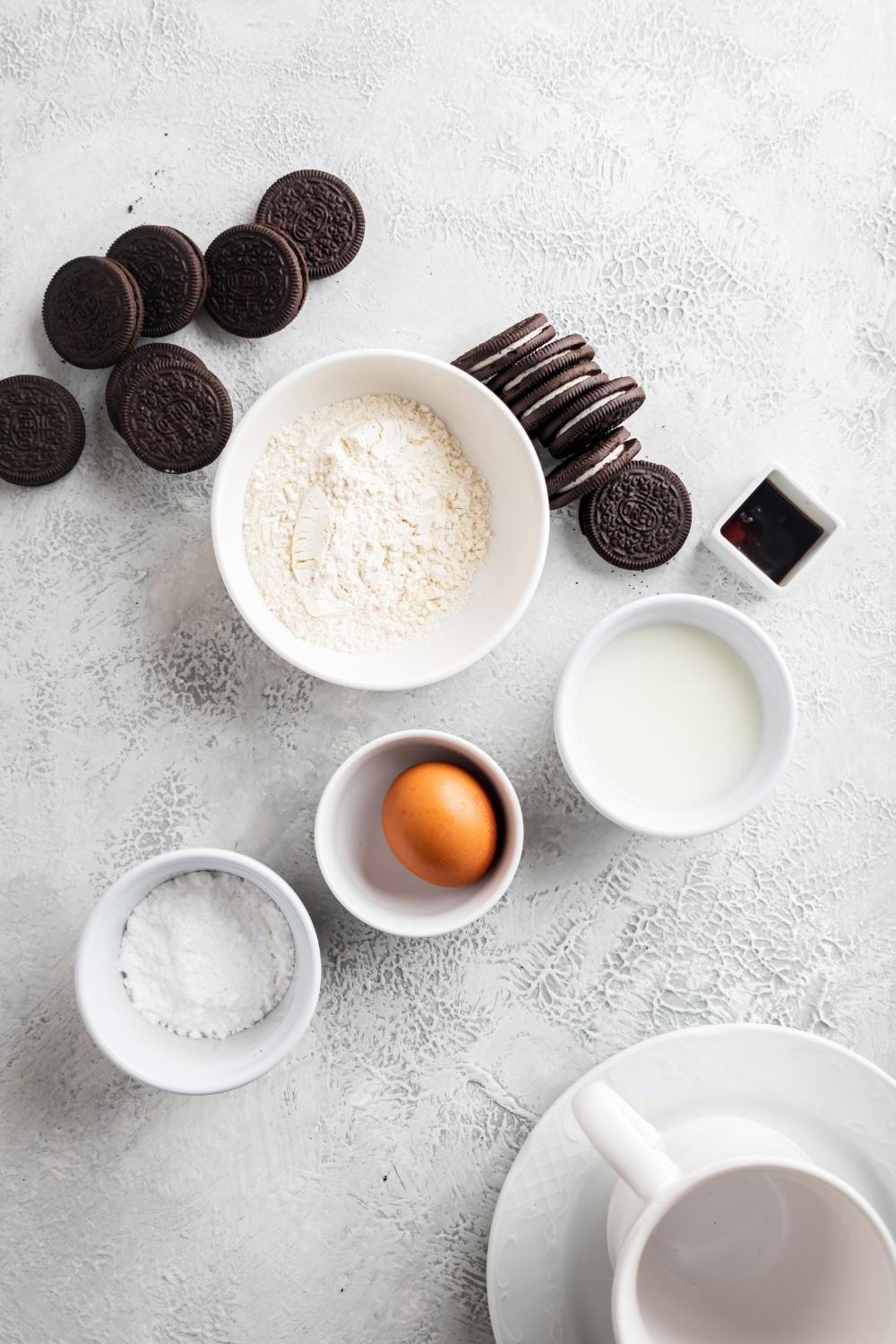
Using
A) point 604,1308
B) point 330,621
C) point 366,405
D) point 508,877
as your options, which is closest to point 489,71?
point 366,405

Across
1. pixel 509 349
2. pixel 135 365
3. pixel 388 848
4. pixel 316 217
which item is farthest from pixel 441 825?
pixel 316 217

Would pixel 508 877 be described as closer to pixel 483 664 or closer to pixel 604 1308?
pixel 483 664

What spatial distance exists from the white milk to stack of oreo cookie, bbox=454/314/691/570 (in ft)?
0.40

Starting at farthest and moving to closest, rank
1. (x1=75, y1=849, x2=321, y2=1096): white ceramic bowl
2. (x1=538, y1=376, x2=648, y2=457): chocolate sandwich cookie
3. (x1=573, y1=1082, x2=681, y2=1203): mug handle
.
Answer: (x1=538, y1=376, x2=648, y2=457): chocolate sandwich cookie, (x1=75, y1=849, x2=321, y2=1096): white ceramic bowl, (x1=573, y1=1082, x2=681, y2=1203): mug handle

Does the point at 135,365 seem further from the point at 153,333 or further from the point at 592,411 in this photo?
the point at 592,411

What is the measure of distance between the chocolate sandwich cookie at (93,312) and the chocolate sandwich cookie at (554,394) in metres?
0.46

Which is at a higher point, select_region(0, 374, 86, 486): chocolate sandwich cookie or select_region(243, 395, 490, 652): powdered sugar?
select_region(243, 395, 490, 652): powdered sugar

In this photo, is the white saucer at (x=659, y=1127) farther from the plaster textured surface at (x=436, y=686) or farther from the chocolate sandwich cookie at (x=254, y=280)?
the chocolate sandwich cookie at (x=254, y=280)

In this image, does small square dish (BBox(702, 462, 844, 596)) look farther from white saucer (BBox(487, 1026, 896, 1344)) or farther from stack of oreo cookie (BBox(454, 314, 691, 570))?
white saucer (BBox(487, 1026, 896, 1344))

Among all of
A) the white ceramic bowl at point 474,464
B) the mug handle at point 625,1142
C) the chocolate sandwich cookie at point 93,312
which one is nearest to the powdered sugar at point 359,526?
the white ceramic bowl at point 474,464

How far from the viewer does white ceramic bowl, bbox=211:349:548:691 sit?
1.13 meters

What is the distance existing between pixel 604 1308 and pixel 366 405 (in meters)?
1.05

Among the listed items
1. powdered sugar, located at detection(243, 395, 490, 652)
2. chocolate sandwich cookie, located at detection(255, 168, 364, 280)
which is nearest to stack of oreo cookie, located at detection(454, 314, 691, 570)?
powdered sugar, located at detection(243, 395, 490, 652)

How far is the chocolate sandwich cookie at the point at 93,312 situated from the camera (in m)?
1.18
